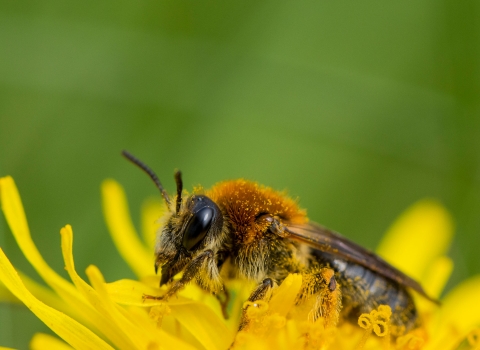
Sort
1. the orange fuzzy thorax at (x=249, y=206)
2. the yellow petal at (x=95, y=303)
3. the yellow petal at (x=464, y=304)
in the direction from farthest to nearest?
the yellow petal at (x=464, y=304) → the orange fuzzy thorax at (x=249, y=206) → the yellow petal at (x=95, y=303)

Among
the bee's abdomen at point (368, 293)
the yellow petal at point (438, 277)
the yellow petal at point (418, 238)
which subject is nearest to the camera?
the bee's abdomen at point (368, 293)

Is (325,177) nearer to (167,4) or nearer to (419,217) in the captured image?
(419,217)

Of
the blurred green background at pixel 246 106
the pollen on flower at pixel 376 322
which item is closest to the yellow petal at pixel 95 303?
the pollen on flower at pixel 376 322

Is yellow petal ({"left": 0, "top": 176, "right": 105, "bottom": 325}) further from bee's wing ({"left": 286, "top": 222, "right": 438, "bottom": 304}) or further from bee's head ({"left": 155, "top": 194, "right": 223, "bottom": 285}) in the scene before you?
bee's wing ({"left": 286, "top": 222, "right": 438, "bottom": 304})

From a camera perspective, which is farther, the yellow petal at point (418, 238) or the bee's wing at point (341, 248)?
the yellow petal at point (418, 238)

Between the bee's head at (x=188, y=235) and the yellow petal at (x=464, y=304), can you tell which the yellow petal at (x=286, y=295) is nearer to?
the bee's head at (x=188, y=235)

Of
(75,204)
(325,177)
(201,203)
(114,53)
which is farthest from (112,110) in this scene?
(201,203)

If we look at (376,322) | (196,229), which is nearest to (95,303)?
(196,229)

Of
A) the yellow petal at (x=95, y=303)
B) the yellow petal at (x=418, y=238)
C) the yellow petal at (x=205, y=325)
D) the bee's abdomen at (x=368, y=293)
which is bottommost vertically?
the yellow petal at (x=95, y=303)
